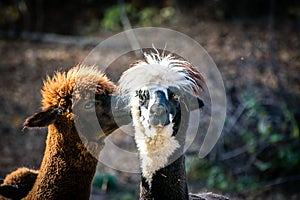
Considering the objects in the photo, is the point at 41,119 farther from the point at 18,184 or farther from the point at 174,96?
the point at 174,96

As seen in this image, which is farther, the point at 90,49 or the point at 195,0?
the point at 195,0

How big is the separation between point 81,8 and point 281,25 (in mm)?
5985

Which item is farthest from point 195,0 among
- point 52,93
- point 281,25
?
point 52,93

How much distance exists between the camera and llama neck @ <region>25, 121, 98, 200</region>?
4879 millimetres

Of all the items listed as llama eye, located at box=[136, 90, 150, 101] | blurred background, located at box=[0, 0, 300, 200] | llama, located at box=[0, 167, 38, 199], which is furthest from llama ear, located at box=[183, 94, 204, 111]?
blurred background, located at box=[0, 0, 300, 200]

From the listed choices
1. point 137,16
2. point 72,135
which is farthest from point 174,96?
point 137,16

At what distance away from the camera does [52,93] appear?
198 inches

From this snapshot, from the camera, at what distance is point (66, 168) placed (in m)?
4.88

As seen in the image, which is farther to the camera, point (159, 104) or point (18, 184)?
point (18, 184)

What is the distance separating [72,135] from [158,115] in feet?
3.35

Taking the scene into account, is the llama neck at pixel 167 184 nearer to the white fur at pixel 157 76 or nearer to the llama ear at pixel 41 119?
the white fur at pixel 157 76

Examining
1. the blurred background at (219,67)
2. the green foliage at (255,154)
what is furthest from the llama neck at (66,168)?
the green foliage at (255,154)

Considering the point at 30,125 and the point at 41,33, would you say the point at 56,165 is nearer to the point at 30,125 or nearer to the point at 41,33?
the point at 30,125

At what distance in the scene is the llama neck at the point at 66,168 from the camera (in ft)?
16.0
